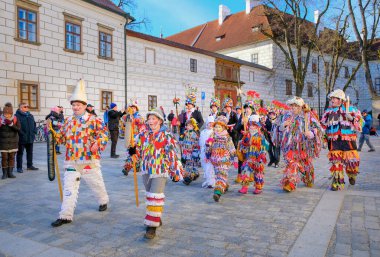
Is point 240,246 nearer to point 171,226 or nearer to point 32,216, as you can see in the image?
point 171,226

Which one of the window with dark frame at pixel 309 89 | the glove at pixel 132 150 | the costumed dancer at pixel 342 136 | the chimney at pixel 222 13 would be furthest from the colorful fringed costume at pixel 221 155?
the chimney at pixel 222 13

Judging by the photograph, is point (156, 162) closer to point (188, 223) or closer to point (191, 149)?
point (188, 223)

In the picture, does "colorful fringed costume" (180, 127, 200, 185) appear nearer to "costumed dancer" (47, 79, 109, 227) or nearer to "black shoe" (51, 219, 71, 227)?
"costumed dancer" (47, 79, 109, 227)

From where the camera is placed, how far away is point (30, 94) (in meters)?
17.4

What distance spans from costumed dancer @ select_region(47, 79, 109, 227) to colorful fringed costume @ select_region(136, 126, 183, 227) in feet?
2.67

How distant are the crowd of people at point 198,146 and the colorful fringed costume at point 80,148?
0.01 metres

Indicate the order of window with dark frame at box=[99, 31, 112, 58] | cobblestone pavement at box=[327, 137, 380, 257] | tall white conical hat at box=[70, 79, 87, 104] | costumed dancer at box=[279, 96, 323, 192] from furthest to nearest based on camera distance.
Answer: window with dark frame at box=[99, 31, 112, 58] → costumed dancer at box=[279, 96, 323, 192] → tall white conical hat at box=[70, 79, 87, 104] → cobblestone pavement at box=[327, 137, 380, 257]

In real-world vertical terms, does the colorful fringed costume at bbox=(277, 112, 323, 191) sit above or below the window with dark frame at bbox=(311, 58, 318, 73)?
below

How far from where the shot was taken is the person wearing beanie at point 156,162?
13.7 feet

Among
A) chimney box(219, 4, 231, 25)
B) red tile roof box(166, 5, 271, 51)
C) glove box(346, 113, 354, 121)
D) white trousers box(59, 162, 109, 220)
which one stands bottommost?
white trousers box(59, 162, 109, 220)

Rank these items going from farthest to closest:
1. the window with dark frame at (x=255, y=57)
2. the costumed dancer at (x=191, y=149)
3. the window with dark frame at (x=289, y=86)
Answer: the window with dark frame at (x=289, y=86) → the window with dark frame at (x=255, y=57) → the costumed dancer at (x=191, y=149)

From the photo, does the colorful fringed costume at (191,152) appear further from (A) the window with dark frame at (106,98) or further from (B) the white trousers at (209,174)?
(A) the window with dark frame at (106,98)

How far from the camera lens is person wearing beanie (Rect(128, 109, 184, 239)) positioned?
417 centimetres

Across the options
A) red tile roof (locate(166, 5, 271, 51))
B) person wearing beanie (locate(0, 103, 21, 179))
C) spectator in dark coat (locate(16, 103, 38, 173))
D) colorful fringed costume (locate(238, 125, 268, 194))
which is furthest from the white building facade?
red tile roof (locate(166, 5, 271, 51))
